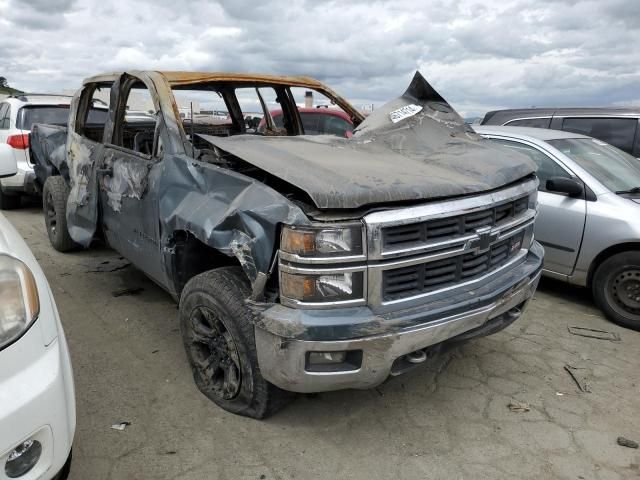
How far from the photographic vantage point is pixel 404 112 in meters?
3.60

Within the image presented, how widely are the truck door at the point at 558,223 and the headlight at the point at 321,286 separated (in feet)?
9.65

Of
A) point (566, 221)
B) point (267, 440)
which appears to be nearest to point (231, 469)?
point (267, 440)

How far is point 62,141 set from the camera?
534 centimetres

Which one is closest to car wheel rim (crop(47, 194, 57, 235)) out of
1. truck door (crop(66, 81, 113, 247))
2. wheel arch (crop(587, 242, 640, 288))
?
truck door (crop(66, 81, 113, 247))

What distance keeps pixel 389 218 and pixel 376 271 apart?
239mm

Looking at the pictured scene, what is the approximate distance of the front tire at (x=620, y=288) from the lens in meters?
4.06

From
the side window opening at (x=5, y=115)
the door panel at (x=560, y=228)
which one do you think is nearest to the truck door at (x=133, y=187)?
the door panel at (x=560, y=228)

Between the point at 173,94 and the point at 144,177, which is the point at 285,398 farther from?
the point at 173,94

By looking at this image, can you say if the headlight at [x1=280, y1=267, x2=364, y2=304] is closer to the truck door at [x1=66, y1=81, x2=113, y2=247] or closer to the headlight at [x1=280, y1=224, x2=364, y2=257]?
the headlight at [x1=280, y1=224, x2=364, y2=257]

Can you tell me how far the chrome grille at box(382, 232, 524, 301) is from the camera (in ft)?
7.57

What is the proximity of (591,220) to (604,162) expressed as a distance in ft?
2.87

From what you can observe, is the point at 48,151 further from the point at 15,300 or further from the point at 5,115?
the point at 15,300

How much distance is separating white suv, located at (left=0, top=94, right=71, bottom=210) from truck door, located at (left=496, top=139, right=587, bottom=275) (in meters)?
6.15

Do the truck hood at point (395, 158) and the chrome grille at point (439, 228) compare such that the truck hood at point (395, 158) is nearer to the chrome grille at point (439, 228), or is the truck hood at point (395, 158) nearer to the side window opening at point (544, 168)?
the chrome grille at point (439, 228)
